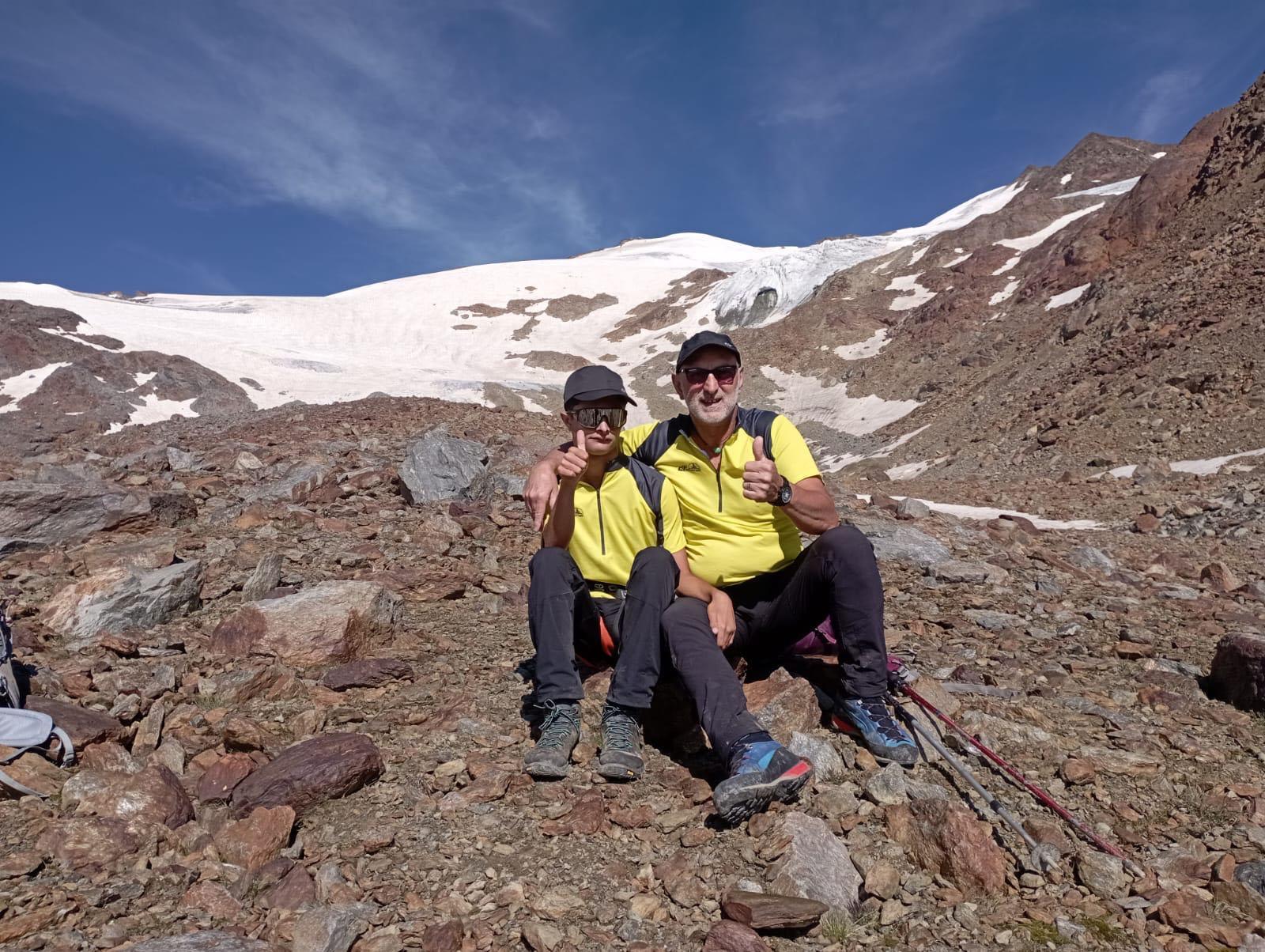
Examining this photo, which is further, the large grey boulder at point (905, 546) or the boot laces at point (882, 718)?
the large grey boulder at point (905, 546)

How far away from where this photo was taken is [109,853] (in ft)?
8.29

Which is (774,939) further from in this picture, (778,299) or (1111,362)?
(778,299)

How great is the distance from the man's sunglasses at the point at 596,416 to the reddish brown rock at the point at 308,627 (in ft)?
7.64

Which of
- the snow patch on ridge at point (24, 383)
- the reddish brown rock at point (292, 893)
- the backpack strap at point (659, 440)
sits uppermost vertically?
the snow patch on ridge at point (24, 383)

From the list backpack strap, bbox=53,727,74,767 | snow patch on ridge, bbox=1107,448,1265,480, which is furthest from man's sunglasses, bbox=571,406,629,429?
snow patch on ridge, bbox=1107,448,1265,480

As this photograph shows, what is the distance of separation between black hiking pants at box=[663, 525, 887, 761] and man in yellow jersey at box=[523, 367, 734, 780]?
0.57 feet

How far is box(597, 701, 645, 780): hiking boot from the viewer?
3217mm

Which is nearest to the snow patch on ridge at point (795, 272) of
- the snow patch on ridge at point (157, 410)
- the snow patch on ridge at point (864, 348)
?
the snow patch on ridge at point (864, 348)

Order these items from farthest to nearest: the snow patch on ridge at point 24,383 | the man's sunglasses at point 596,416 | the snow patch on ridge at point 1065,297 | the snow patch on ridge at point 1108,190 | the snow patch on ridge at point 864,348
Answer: the snow patch on ridge at point 1108,190, the snow patch on ridge at point 864,348, the snow patch on ridge at point 24,383, the snow patch on ridge at point 1065,297, the man's sunglasses at point 596,416

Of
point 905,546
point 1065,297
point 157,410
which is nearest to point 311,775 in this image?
point 905,546

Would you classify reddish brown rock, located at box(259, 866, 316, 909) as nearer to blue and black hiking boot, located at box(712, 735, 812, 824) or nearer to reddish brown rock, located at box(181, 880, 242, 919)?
reddish brown rock, located at box(181, 880, 242, 919)

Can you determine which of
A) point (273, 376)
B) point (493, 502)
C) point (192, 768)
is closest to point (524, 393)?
point (273, 376)

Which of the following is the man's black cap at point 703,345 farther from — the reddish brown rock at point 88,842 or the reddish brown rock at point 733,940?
the reddish brown rock at point 88,842

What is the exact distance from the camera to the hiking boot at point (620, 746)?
322 centimetres
